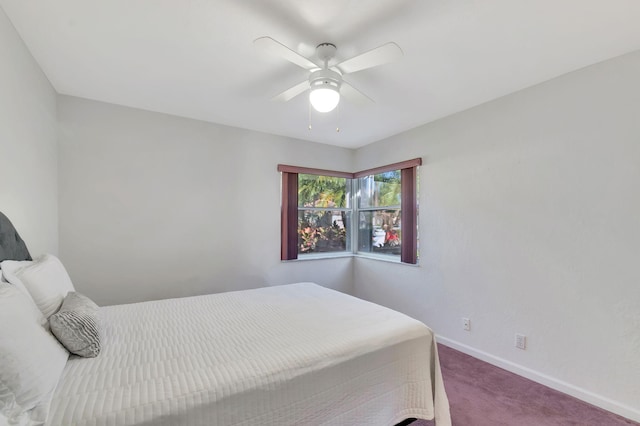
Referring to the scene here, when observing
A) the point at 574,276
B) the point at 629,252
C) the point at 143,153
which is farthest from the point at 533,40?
the point at 143,153

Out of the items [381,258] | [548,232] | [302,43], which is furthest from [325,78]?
[381,258]

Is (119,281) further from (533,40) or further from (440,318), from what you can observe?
(533,40)

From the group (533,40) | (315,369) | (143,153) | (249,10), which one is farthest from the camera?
(143,153)

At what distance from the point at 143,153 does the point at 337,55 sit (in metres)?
2.14

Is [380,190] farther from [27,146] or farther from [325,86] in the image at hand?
[27,146]

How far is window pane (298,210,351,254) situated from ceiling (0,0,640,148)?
1.76 m

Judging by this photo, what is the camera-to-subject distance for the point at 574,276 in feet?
6.94

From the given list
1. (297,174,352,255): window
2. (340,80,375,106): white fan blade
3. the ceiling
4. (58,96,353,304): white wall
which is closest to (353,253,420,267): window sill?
(297,174,352,255): window

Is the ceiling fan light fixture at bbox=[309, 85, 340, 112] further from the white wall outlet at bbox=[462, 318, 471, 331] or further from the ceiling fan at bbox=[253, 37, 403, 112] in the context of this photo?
the white wall outlet at bbox=[462, 318, 471, 331]

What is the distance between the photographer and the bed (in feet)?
3.41

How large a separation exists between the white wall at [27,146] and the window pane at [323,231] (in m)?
2.53

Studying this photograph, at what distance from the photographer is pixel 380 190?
13.1ft

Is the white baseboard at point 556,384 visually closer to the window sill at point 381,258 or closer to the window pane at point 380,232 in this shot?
the window sill at point 381,258

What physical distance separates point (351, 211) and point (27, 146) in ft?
11.4
